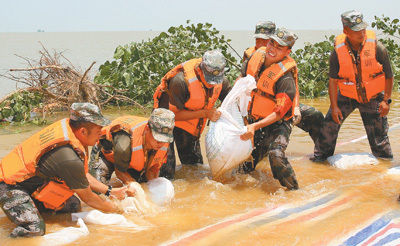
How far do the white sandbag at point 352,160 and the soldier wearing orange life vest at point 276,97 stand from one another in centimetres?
107

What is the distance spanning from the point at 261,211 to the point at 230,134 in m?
0.87

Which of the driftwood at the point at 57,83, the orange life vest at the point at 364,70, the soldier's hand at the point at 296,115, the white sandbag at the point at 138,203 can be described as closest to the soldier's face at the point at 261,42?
the orange life vest at the point at 364,70

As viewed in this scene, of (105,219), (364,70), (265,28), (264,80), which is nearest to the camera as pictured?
(105,219)

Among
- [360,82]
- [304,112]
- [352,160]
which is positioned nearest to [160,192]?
[304,112]

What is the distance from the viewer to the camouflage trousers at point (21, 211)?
133 inches

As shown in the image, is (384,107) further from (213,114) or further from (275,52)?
(213,114)

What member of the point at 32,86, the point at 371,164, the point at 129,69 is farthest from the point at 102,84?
the point at 371,164

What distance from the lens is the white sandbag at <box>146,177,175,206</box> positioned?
4.10 meters

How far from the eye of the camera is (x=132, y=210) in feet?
12.7

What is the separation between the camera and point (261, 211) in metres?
4.00

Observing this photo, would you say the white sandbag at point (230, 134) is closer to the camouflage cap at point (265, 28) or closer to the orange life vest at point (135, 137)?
the orange life vest at point (135, 137)

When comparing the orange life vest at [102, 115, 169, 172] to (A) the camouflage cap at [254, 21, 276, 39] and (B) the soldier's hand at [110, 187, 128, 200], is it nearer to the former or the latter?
(B) the soldier's hand at [110, 187, 128, 200]

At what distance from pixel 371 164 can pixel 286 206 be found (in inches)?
71.1

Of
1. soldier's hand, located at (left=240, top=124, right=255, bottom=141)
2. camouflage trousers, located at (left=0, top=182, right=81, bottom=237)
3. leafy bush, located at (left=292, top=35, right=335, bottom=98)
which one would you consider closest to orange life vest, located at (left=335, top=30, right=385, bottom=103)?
soldier's hand, located at (left=240, top=124, right=255, bottom=141)
